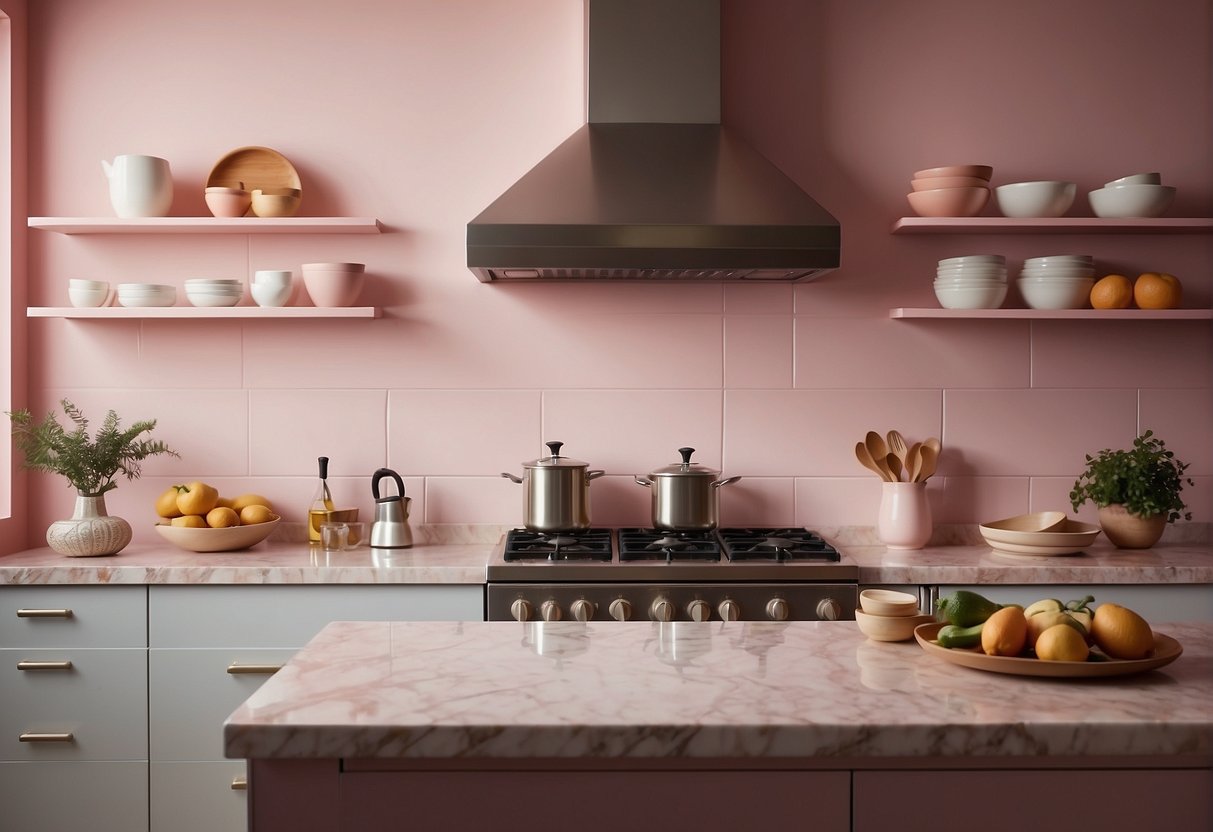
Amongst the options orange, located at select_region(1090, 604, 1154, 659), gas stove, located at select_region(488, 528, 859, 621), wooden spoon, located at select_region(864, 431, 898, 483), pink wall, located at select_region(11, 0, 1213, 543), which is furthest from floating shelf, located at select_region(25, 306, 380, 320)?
orange, located at select_region(1090, 604, 1154, 659)

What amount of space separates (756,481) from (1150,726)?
2.00m

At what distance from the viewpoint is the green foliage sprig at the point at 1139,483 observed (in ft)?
9.64

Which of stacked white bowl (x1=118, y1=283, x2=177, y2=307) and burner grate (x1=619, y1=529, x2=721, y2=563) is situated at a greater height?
stacked white bowl (x1=118, y1=283, x2=177, y2=307)

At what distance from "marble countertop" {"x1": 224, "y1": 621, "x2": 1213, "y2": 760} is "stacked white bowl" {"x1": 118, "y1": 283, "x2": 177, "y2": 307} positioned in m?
1.77

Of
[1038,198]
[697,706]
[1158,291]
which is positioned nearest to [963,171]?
[1038,198]

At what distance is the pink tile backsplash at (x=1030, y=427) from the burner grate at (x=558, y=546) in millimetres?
1163

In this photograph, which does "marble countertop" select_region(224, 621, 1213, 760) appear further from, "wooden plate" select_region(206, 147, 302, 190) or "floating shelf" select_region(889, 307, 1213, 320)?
"wooden plate" select_region(206, 147, 302, 190)

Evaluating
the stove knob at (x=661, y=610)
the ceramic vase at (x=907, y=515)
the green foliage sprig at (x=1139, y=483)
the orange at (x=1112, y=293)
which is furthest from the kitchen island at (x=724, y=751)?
the orange at (x=1112, y=293)

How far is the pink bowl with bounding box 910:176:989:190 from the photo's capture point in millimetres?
3010

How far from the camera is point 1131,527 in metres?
2.98

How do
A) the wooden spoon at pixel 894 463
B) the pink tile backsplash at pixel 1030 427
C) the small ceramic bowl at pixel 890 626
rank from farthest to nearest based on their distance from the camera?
the pink tile backsplash at pixel 1030 427
the wooden spoon at pixel 894 463
the small ceramic bowl at pixel 890 626

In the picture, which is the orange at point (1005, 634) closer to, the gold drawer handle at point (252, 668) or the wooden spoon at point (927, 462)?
the wooden spoon at point (927, 462)

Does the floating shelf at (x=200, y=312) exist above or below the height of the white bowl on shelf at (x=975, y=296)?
below

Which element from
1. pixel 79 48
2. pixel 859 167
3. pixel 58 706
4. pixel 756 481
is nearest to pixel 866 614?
pixel 756 481
